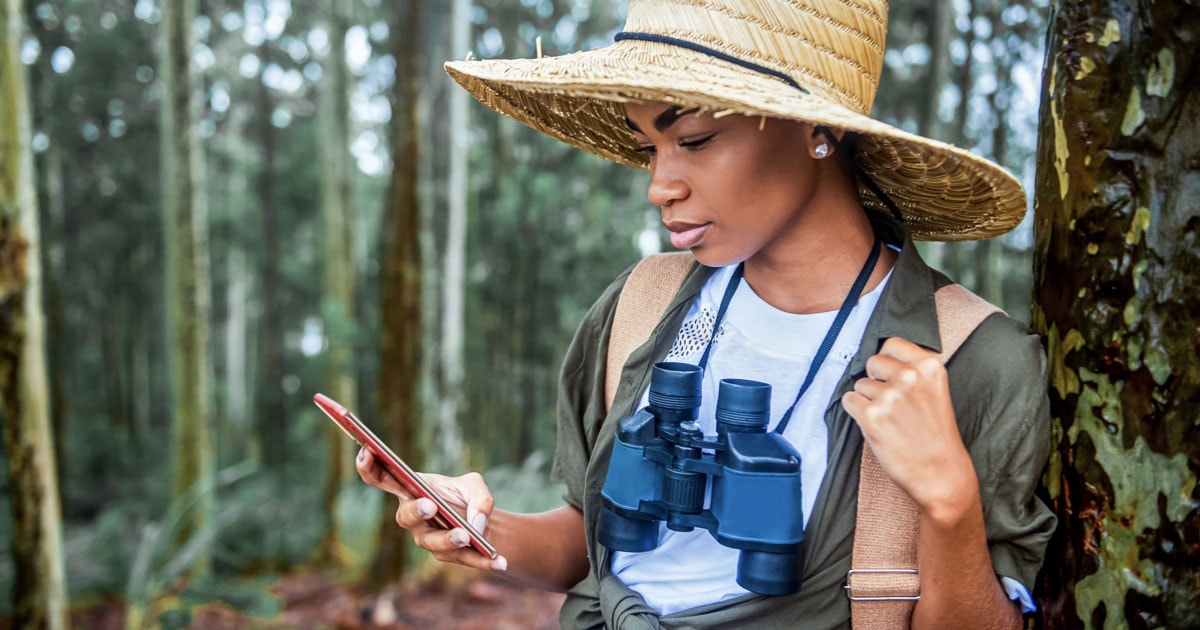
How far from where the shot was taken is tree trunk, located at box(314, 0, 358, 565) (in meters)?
12.4

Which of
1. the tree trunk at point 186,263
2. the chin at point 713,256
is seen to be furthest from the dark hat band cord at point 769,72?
the tree trunk at point 186,263

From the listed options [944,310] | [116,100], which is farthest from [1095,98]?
[116,100]

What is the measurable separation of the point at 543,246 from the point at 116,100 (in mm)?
9276

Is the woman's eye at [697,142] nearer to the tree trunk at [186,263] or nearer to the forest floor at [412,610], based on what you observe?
the forest floor at [412,610]

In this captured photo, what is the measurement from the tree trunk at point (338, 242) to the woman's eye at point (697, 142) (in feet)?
37.1

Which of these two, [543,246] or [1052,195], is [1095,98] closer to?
[1052,195]

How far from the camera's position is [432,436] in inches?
292

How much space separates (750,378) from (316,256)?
24724mm

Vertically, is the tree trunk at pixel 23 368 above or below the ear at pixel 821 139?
below

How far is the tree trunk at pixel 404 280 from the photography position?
7.10m

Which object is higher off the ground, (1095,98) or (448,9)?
(448,9)

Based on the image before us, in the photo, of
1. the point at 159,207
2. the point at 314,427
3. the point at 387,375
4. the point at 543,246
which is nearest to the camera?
the point at 387,375

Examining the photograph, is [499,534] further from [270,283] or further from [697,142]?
[270,283]

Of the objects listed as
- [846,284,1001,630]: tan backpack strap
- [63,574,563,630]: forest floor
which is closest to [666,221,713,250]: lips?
[846,284,1001,630]: tan backpack strap
